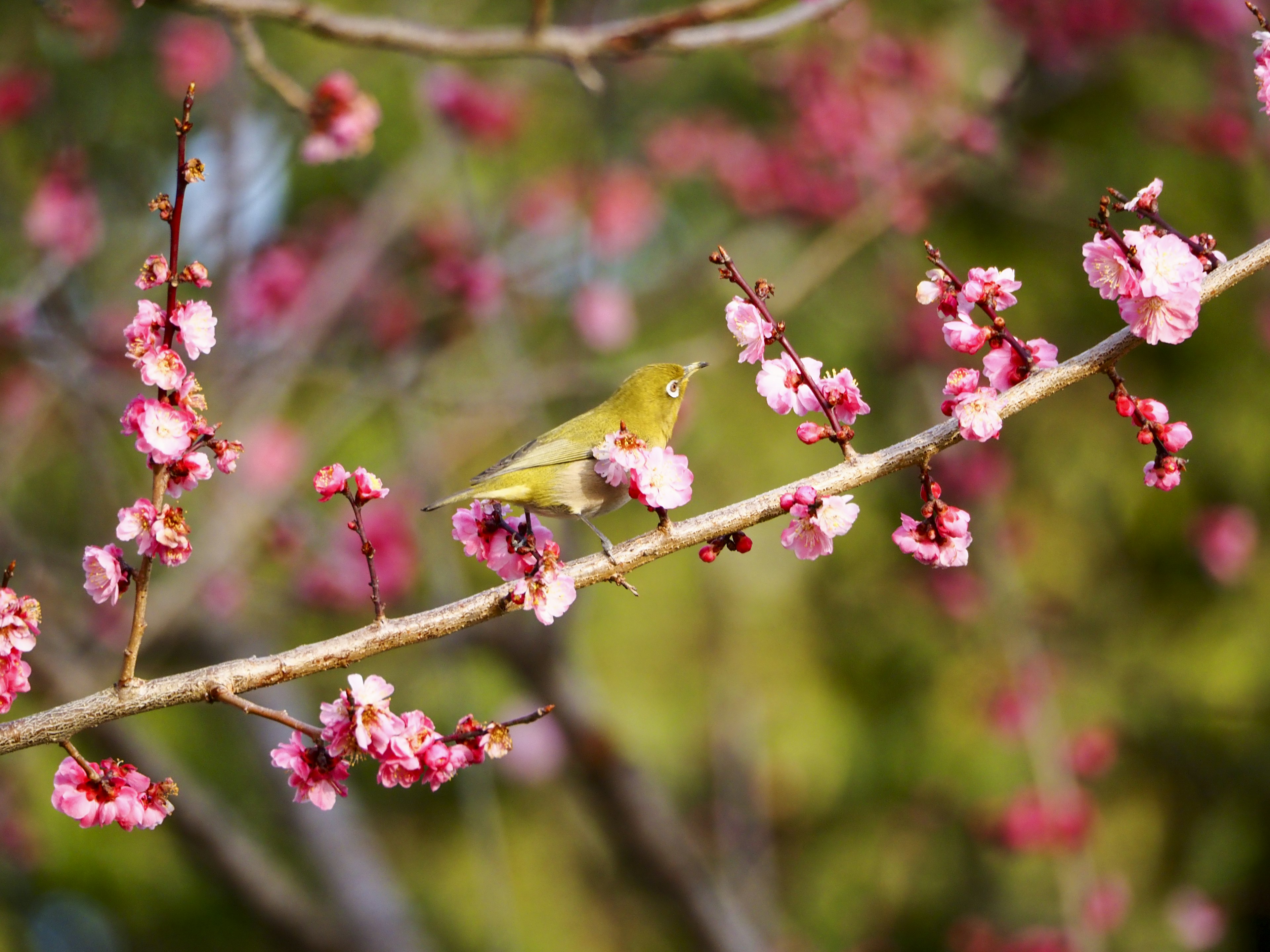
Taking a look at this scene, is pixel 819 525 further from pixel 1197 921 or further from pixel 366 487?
pixel 1197 921

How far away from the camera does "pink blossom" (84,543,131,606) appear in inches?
61.0

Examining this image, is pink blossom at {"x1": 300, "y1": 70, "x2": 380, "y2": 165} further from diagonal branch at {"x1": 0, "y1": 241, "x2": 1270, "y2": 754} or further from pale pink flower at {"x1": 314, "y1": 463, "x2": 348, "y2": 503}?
diagonal branch at {"x1": 0, "y1": 241, "x2": 1270, "y2": 754}

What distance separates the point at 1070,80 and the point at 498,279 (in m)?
3.44

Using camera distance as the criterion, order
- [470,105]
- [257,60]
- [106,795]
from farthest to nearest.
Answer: [470,105] → [257,60] → [106,795]

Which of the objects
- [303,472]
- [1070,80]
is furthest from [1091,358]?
[1070,80]

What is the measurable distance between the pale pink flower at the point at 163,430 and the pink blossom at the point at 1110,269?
139 cm

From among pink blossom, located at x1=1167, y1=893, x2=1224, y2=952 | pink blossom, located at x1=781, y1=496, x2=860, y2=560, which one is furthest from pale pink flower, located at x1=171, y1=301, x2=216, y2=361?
pink blossom, located at x1=1167, y1=893, x2=1224, y2=952

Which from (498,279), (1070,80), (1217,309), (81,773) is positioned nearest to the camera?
(81,773)

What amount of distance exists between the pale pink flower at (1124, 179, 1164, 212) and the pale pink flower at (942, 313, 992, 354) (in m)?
0.28

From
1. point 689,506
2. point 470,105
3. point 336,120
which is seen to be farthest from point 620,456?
point 689,506

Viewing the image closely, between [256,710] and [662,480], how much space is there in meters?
0.70

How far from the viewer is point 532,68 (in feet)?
19.5

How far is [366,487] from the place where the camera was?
162cm

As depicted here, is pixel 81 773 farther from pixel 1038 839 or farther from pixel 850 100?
pixel 850 100
